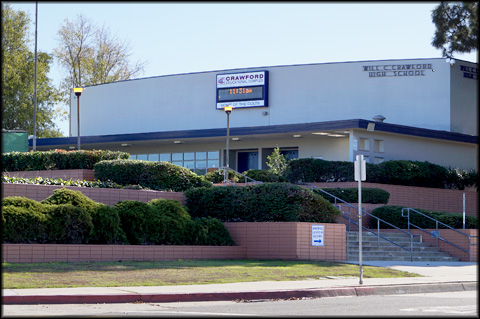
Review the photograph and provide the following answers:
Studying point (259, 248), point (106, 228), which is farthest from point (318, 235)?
point (106, 228)

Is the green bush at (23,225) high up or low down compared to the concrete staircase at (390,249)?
up

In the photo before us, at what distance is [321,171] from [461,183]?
7927 millimetres

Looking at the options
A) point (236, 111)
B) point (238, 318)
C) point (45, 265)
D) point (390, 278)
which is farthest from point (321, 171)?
point (238, 318)

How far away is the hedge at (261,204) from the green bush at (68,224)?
5534 mm

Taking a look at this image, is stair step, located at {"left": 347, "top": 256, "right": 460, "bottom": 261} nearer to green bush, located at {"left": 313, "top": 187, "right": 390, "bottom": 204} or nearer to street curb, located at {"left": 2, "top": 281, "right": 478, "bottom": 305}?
green bush, located at {"left": 313, "top": 187, "right": 390, "bottom": 204}

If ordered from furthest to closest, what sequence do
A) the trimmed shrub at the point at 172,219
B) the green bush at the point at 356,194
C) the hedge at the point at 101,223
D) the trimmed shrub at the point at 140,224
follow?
the green bush at the point at 356,194 < the trimmed shrub at the point at 172,219 < the trimmed shrub at the point at 140,224 < the hedge at the point at 101,223

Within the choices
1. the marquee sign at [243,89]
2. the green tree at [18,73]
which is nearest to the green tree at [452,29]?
the marquee sign at [243,89]

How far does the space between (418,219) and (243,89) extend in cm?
1681

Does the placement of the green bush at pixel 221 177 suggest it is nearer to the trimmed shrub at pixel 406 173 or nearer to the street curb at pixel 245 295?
the trimmed shrub at pixel 406 173

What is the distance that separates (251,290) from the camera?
1489 cm

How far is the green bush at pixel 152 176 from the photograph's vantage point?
2595 cm

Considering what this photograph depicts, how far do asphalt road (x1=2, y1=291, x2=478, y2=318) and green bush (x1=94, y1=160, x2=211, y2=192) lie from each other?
1190cm

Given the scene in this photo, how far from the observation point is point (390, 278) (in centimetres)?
1884

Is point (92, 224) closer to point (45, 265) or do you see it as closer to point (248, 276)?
point (45, 265)
